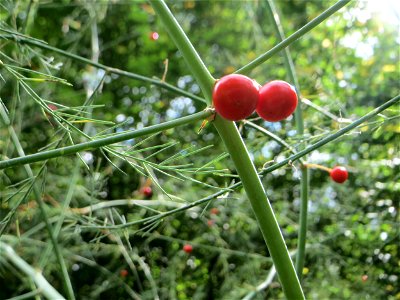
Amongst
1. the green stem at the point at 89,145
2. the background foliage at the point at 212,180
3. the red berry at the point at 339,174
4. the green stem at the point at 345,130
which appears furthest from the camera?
the background foliage at the point at 212,180

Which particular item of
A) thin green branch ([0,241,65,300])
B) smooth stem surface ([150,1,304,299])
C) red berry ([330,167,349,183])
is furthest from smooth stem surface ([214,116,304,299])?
red berry ([330,167,349,183])

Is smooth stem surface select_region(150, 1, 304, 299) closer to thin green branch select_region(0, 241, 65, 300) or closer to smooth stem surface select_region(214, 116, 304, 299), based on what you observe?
smooth stem surface select_region(214, 116, 304, 299)

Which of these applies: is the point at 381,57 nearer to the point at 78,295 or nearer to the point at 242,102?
the point at 78,295

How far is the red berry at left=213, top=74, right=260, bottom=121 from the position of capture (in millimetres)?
583

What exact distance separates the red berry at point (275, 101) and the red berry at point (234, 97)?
0.08 ft

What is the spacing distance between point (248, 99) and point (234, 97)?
0.02 metres

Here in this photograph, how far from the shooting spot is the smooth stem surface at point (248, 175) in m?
0.65

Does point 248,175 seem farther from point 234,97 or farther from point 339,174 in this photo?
point 339,174

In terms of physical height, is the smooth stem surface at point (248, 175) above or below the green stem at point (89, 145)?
below

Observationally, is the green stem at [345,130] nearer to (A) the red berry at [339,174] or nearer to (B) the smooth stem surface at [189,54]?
(B) the smooth stem surface at [189,54]

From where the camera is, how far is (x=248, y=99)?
595 mm

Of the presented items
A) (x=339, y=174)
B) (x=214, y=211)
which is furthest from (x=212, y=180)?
(x=339, y=174)

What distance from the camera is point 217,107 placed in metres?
0.60

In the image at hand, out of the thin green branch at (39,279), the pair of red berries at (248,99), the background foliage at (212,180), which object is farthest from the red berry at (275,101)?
the background foliage at (212,180)
